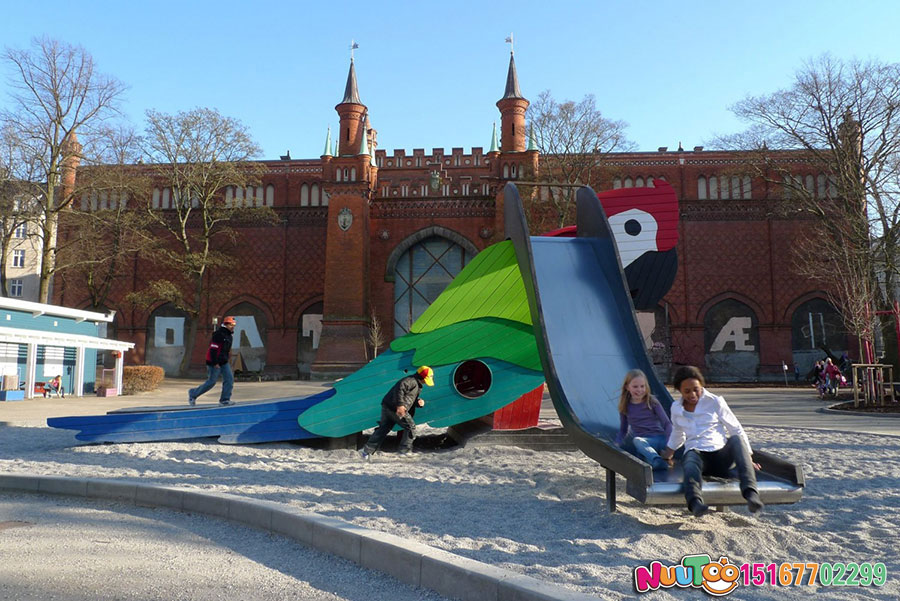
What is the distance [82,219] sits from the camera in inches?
992

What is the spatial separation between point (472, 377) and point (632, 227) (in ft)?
10.1

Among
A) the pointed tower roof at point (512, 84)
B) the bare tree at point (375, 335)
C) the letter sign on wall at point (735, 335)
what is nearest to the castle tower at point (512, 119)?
the pointed tower roof at point (512, 84)

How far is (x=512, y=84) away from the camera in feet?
107

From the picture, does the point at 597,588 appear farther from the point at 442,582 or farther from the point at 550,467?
the point at 550,467

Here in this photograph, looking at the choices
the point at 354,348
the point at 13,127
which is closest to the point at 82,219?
the point at 13,127

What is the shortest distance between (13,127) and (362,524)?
81.9 ft

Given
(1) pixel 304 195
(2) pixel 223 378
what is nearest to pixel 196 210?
(1) pixel 304 195

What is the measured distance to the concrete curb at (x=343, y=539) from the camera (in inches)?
121

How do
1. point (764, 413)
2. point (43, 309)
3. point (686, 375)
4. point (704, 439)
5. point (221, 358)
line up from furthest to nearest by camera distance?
point (43, 309)
point (764, 413)
point (221, 358)
point (686, 375)
point (704, 439)

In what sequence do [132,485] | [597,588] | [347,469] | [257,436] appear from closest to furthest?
[597,588] < [132,485] < [347,469] < [257,436]

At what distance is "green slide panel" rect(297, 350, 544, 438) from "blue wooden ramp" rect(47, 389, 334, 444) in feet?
0.86

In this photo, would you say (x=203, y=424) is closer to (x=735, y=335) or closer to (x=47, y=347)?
(x=47, y=347)

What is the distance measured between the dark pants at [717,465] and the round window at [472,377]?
4.00 metres

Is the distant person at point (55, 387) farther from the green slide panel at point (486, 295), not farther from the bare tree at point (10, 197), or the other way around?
the green slide panel at point (486, 295)
